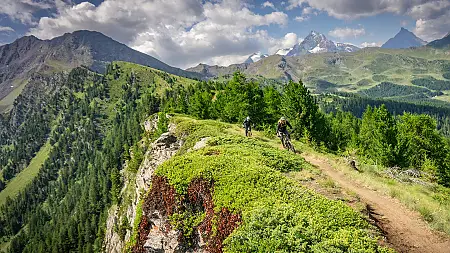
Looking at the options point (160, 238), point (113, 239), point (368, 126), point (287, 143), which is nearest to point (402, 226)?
point (160, 238)

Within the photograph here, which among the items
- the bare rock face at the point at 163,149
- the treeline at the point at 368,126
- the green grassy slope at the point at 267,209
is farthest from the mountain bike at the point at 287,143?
the treeline at the point at 368,126

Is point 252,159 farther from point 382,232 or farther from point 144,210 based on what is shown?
point 382,232

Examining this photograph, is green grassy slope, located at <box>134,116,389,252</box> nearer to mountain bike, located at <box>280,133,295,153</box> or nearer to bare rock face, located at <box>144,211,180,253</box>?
bare rock face, located at <box>144,211,180,253</box>

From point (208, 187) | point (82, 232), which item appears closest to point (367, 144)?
point (208, 187)

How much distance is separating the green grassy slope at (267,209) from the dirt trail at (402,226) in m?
2.01

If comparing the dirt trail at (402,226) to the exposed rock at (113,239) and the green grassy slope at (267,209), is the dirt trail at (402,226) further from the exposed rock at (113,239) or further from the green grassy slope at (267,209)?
the exposed rock at (113,239)

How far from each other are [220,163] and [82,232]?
150 meters

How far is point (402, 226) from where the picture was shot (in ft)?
52.7

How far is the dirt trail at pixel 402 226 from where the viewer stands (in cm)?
1386

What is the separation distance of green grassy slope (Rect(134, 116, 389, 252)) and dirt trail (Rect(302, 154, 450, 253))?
201 centimetres

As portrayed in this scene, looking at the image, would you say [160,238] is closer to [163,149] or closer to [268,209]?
[268,209]

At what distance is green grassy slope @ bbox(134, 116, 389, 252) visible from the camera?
12344mm

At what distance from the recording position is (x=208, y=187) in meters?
17.9

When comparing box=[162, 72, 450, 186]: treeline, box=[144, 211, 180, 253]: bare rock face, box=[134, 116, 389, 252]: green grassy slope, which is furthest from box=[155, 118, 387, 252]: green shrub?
box=[162, 72, 450, 186]: treeline
